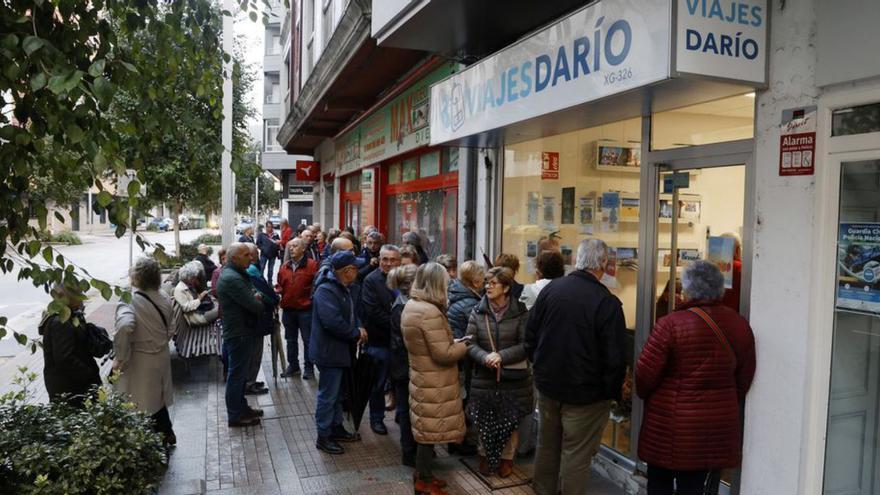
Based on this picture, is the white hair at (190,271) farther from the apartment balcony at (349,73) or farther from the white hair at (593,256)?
the white hair at (593,256)

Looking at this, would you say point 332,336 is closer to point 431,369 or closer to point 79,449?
point 431,369

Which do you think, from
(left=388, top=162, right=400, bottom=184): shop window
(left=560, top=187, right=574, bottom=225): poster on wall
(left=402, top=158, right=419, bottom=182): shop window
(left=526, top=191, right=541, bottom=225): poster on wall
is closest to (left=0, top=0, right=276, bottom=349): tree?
(left=560, top=187, right=574, bottom=225): poster on wall

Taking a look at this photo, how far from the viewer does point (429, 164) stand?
1056cm

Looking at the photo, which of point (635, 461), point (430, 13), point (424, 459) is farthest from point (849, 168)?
point (430, 13)

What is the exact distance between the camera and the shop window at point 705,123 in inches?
167

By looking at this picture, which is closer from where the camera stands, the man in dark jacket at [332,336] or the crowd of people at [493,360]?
the crowd of people at [493,360]

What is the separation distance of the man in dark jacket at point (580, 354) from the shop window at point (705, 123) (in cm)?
110

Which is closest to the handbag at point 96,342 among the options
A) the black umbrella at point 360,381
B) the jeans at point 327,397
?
the jeans at point 327,397

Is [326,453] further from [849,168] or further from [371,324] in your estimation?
[849,168]

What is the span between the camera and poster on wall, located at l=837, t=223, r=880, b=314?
3.45 m

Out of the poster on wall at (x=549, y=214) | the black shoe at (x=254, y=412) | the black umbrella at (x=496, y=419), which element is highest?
the poster on wall at (x=549, y=214)

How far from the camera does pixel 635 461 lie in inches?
205

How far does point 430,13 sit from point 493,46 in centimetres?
149

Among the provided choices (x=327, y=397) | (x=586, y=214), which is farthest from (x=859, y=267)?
(x=327, y=397)
